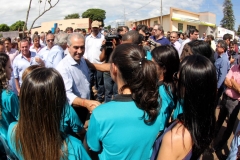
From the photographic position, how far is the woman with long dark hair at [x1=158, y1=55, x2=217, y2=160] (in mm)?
1264

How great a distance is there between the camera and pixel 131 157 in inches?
55.2

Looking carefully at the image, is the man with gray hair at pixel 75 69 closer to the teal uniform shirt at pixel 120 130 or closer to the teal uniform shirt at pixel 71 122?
the teal uniform shirt at pixel 71 122

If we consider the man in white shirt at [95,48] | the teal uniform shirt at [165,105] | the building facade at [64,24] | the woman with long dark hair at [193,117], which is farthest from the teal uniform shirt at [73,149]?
the building facade at [64,24]

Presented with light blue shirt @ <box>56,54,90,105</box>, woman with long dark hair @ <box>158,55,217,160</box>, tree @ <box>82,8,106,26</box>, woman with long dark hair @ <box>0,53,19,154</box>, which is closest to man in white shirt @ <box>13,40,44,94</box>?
light blue shirt @ <box>56,54,90,105</box>

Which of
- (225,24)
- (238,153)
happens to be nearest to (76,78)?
(238,153)

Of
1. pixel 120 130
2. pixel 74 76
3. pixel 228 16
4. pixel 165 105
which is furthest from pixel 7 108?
pixel 228 16

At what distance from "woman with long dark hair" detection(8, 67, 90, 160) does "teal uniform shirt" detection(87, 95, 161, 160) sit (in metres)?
0.19

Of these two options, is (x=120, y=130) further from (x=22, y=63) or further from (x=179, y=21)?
(x=179, y=21)

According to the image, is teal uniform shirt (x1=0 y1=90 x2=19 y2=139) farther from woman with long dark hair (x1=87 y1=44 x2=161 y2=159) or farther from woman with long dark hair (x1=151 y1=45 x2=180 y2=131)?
woman with long dark hair (x1=151 y1=45 x2=180 y2=131)

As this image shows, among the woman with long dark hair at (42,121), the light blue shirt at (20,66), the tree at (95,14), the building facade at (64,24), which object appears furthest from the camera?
the tree at (95,14)

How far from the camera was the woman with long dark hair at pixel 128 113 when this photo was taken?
1294 mm

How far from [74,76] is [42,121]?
1400mm

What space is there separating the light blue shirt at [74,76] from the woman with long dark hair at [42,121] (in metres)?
1.12

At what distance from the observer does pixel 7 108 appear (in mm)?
1948
